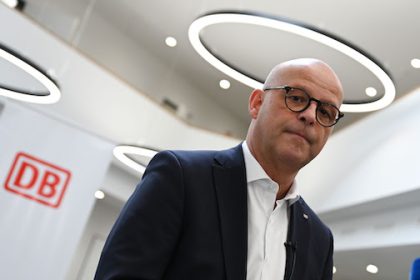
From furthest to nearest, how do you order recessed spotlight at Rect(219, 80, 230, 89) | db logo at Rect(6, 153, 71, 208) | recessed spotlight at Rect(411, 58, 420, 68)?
1. recessed spotlight at Rect(219, 80, 230, 89)
2. recessed spotlight at Rect(411, 58, 420, 68)
3. db logo at Rect(6, 153, 71, 208)

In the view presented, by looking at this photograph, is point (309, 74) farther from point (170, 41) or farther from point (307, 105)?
point (170, 41)

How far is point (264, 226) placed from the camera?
191 cm

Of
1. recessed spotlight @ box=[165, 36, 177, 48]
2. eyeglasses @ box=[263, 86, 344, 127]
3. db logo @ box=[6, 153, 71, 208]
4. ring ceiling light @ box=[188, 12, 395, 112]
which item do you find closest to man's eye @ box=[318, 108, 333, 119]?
eyeglasses @ box=[263, 86, 344, 127]

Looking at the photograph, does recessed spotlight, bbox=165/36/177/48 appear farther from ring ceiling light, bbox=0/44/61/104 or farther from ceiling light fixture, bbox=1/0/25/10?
ring ceiling light, bbox=0/44/61/104

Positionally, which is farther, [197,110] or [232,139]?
[197,110]

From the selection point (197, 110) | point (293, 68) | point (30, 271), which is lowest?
point (30, 271)

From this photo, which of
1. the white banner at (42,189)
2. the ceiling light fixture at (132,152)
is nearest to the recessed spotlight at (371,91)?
the ceiling light fixture at (132,152)

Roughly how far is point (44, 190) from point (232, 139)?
8001 mm

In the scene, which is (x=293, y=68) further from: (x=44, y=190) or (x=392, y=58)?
(x=392, y=58)

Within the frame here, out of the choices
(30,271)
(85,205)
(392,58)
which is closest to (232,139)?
(392,58)

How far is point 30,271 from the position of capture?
25.9 feet

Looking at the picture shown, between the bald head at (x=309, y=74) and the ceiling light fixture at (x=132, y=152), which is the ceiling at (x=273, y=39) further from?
the bald head at (x=309, y=74)

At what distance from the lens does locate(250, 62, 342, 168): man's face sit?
1.88 meters

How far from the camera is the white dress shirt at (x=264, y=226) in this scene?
1.81 metres
